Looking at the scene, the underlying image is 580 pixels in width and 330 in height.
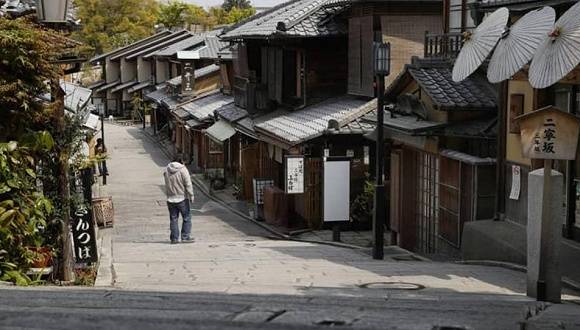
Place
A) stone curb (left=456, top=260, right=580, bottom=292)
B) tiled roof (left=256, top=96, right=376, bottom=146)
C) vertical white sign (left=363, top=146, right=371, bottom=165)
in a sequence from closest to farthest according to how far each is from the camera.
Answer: stone curb (left=456, top=260, right=580, bottom=292), tiled roof (left=256, top=96, right=376, bottom=146), vertical white sign (left=363, top=146, right=371, bottom=165)


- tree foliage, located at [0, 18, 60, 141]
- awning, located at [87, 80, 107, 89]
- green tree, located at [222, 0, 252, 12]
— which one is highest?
green tree, located at [222, 0, 252, 12]

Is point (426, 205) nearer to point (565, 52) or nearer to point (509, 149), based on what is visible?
point (509, 149)

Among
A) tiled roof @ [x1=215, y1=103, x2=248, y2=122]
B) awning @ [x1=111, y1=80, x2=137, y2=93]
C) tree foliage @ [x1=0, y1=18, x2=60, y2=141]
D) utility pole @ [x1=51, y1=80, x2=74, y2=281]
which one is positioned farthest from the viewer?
awning @ [x1=111, y1=80, x2=137, y2=93]

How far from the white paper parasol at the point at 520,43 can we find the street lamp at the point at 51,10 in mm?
5580

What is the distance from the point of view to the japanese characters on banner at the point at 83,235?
12742mm

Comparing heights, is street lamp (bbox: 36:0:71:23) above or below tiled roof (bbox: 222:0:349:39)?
below

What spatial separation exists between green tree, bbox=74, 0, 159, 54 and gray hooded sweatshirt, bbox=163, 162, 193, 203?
79.6 m

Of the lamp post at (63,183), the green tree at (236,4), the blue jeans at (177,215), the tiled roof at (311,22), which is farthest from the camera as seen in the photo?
the green tree at (236,4)

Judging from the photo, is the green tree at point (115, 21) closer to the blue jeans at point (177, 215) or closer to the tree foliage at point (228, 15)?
the tree foliage at point (228, 15)

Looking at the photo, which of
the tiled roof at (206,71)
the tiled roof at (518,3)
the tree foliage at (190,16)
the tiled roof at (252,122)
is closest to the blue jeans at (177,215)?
the tiled roof at (518,3)

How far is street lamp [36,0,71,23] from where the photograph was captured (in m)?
10.5

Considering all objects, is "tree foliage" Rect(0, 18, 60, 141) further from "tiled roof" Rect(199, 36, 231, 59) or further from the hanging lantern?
"tiled roof" Rect(199, 36, 231, 59)

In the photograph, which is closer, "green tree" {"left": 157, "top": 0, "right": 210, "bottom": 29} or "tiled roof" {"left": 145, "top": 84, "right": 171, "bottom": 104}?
"tiled roof" {"left": 145, "top": 84, "right": 171, "bottom": 104}

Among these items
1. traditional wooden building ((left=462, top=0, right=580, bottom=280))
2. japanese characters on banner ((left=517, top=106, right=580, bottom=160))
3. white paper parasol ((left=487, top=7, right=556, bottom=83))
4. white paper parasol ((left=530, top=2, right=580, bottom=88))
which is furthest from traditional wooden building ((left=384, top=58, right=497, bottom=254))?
white paper parasol ((left=530, top=2, right=580, bottom=88))
